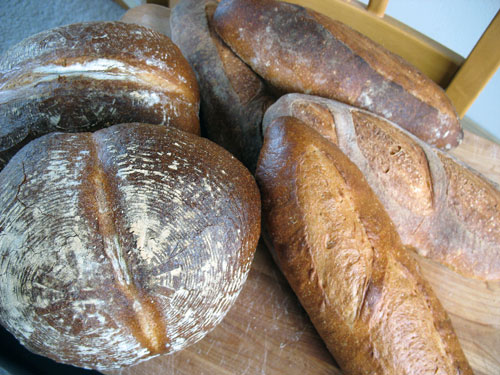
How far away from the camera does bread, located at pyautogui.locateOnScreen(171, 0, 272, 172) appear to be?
1249mm

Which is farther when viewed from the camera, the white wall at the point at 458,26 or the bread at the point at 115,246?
the white wall at the point at 458,26

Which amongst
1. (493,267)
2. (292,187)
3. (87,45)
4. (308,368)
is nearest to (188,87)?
(87,45)

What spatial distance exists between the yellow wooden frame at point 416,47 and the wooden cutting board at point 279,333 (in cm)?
77

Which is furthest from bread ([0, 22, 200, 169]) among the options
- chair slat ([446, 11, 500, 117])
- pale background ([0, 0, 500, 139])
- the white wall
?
the white wall

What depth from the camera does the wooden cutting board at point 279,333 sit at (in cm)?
96

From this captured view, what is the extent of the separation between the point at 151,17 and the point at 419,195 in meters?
1.25

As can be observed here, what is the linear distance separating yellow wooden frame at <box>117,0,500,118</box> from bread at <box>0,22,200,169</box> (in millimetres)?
798

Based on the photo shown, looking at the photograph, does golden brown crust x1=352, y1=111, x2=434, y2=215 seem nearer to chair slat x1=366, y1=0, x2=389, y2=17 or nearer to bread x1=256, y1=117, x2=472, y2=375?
bread x1=256, y1=117, x2=472, y2=375

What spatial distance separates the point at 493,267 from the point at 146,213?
960 mm

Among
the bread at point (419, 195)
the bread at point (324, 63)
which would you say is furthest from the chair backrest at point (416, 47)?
the bread at point (419, 195)

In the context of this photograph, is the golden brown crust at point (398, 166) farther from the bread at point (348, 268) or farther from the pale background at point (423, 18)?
the pale background at point (423, 18)

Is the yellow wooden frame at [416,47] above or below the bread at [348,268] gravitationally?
above

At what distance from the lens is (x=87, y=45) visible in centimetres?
97

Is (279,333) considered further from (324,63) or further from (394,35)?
(394,35)
